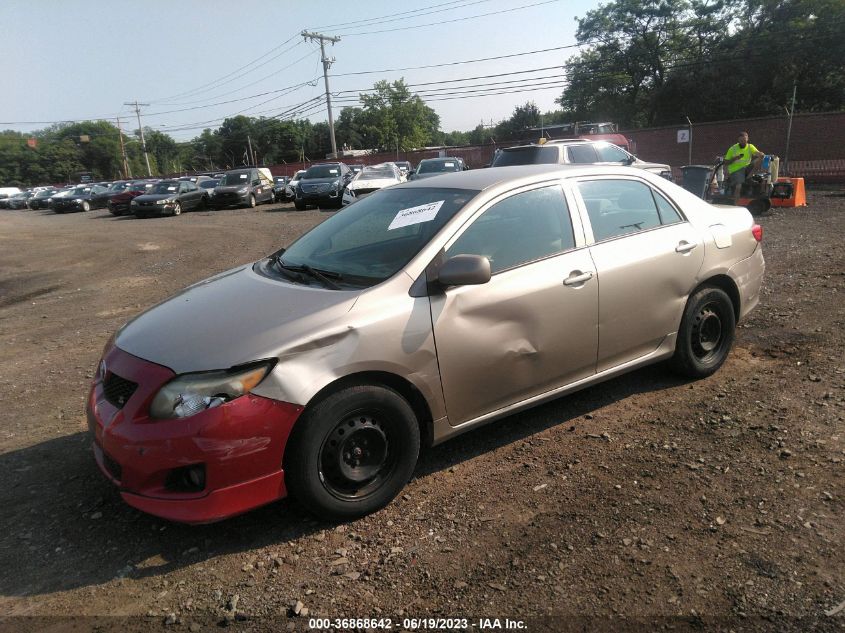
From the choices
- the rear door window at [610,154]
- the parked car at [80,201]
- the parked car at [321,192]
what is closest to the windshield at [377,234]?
the rear door window at [610,154]

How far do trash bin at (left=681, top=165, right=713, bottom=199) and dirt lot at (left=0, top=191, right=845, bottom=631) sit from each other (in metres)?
10.2

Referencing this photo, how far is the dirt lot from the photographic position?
2.50 m

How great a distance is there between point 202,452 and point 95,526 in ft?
3.28

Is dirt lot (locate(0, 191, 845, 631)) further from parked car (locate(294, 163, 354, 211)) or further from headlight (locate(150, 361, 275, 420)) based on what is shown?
parked car (locate(294, 163, 354, 211))

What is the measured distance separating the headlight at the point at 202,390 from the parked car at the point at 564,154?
1050cm

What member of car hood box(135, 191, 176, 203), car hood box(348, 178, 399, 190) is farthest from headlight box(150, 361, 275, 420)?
car hood box(135, 191, 176, 203)

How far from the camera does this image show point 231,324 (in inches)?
119

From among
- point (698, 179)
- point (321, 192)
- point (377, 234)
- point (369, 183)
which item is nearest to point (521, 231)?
point (377, 234)

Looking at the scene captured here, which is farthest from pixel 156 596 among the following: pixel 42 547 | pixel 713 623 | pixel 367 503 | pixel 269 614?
pixel 713 623

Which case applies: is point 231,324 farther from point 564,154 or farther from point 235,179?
point 235,179

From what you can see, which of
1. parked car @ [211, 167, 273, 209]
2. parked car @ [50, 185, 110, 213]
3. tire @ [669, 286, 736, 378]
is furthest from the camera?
parked car @ [50, 185, 110, 213]

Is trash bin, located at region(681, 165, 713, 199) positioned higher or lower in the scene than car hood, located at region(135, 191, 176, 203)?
lower

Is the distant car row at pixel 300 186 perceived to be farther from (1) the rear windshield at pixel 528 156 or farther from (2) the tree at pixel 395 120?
(2) the tree at pixel 395 120

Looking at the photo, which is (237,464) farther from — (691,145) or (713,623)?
(691,145)
